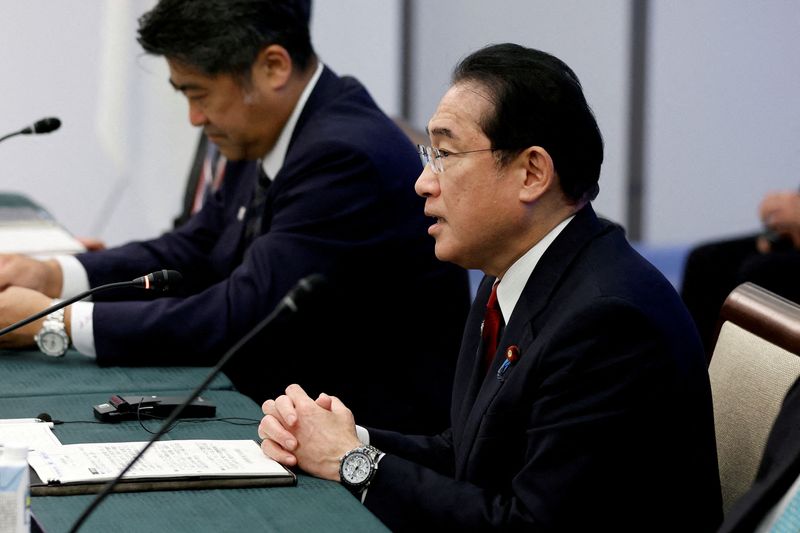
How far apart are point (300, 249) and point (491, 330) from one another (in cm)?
69

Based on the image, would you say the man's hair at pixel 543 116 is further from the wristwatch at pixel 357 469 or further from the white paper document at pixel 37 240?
the white paper document at pixel 37 240

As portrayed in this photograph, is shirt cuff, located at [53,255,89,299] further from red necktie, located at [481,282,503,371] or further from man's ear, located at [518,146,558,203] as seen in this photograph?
man's ear, located at [518,146,558,203]

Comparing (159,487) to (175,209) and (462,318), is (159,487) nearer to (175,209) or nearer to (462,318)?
(462,318)

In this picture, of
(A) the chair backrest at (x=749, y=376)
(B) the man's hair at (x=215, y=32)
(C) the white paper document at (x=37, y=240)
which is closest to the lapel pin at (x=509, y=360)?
(A) the chair backrest at (x=749, y=376)

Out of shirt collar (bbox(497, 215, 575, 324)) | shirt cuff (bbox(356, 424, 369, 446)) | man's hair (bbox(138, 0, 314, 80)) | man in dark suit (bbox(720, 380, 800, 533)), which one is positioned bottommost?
shirt cuff (bbox(356, 424, 369, 446))

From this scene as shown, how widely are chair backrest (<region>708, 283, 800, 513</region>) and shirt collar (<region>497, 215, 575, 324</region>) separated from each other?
33cm

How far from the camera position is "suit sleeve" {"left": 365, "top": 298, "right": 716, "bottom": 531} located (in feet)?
4.72

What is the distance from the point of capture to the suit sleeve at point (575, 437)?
1.44m

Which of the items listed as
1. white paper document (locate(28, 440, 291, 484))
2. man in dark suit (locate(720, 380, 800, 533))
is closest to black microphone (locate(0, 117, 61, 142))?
white paper document (locate(28, 440, 291, 484))

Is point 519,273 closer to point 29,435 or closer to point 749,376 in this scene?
point 749,376

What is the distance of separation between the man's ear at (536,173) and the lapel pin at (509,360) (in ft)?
0.68

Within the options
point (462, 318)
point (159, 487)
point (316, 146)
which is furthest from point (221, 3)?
point (159, 487)

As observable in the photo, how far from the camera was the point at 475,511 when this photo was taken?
149 centimetres

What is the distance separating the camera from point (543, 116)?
1604 mm
